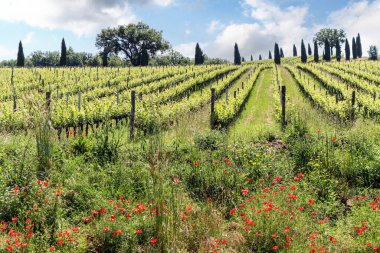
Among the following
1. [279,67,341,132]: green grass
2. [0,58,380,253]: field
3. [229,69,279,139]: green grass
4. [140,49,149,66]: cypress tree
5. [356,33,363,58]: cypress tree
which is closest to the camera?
[0,58,380,253]: field

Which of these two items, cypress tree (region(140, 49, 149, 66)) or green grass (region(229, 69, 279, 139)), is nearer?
green grass (region(229, 69, 279, 139))

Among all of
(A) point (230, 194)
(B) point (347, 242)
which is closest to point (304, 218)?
(B) point (347, 242)

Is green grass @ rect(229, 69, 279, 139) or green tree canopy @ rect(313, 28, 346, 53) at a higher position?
green tree canopy @ rect(313, 28, 346, 53)

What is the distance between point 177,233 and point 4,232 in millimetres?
2744

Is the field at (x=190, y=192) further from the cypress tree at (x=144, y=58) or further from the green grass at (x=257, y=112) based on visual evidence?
the cypress tree at (x=144, y=58)

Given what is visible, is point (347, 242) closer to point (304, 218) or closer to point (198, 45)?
point (304, 218)

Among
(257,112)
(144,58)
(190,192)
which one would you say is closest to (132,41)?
(144,58)

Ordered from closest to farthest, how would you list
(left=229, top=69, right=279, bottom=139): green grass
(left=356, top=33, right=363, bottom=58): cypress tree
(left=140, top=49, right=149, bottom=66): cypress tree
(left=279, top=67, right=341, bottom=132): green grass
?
(left=279, top=67, right=341, bottom=132): green grass → (left=229, top=69, right=279, bottom=139): green grass → (left=140, top=49, right=149, bottom=66): cypress tree → (left=356, top=33, right=363, bottom=58): cypress tree

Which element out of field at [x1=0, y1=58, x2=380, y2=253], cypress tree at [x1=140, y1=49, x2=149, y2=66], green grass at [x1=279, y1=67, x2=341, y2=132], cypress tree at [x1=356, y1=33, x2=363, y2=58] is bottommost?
field at [x1=0, y1=58, x2=380, y2=253]

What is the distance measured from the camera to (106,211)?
614 centimetres

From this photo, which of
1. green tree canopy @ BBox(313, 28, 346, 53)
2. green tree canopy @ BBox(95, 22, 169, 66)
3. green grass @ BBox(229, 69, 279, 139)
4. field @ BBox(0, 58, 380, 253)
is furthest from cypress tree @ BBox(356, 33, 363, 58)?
field @ BBox(0, 58, 380, 253)

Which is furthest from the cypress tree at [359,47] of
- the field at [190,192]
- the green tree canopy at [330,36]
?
the field at [190,192]

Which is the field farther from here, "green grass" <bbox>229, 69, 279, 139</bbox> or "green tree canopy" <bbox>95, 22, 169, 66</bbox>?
"green tree canopy" <bbox>95, 22, 169, 66</bbox>

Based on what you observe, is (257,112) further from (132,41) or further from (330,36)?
(330,36)
